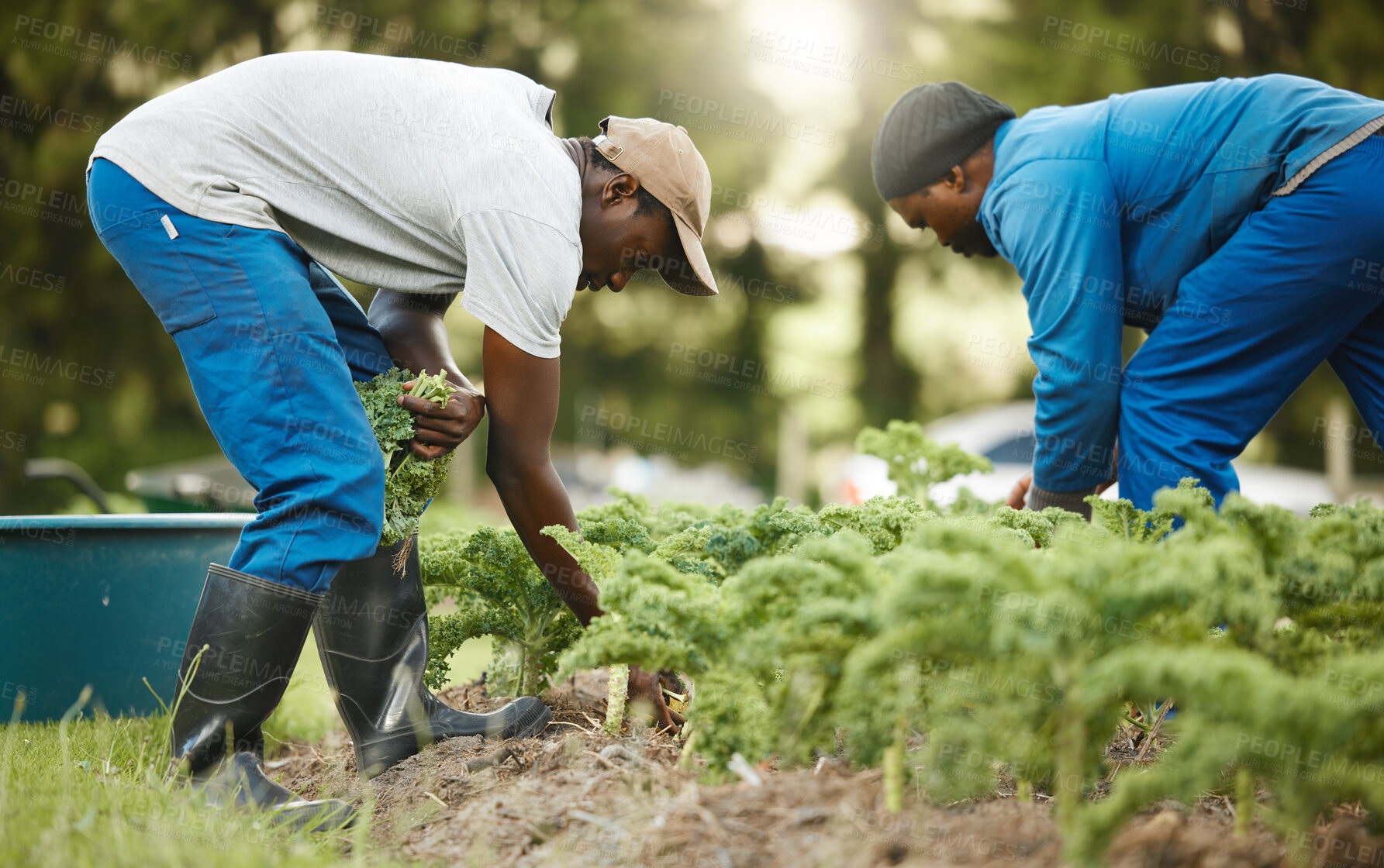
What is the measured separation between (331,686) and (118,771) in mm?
569

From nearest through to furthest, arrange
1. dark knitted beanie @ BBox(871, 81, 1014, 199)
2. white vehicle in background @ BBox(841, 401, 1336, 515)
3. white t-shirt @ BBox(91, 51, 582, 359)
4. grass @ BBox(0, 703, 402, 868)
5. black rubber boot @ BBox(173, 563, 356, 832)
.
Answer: grass @ BBox(0, 703, 402, 868) < black rubber boot @ BBox(173, 563, 356, 832) < white t-shirt @ BBox(91, 51, 582, 359) < dark knitted beanie @ BBox(871, 81, 1014, 199) < white vehicle in background @ BBox(841, 401, 1336, 515)

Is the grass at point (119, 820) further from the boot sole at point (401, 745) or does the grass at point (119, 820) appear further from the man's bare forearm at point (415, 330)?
the man's bare forearm at point (415, 330)

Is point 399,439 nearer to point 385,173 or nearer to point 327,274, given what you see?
point 327,274

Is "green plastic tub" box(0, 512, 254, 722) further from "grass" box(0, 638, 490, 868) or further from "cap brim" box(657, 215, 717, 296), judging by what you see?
"cap brim" box(657, 215, 717, 296)

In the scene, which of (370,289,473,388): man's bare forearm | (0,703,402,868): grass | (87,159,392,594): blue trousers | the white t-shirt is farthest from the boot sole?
the white t-shirt

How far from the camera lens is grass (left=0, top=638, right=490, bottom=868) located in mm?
1725

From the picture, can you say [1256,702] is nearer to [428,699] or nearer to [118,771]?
[428,699]

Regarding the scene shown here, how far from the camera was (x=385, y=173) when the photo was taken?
238cm

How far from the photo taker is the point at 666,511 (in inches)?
138

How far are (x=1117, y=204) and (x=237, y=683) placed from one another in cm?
289

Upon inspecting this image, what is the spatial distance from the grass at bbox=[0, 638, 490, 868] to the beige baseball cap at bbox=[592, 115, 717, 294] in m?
1.71

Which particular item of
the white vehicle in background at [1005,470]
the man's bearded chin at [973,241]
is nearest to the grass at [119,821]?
the man's bearded chin at [973,241]

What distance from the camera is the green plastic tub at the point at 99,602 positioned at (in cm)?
311

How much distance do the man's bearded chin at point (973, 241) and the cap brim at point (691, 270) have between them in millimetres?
1149
